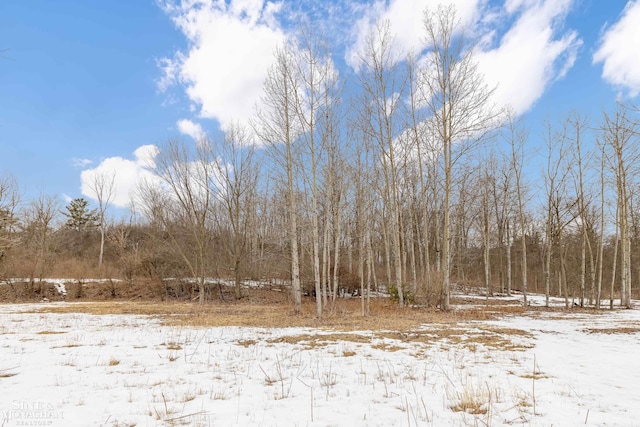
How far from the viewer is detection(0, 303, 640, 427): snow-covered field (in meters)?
3.43

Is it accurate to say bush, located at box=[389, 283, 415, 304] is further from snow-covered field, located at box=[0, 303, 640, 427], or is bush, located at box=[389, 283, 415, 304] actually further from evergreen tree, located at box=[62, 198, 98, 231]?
evergreen tree, located at box=[62, 198, 98, 231]

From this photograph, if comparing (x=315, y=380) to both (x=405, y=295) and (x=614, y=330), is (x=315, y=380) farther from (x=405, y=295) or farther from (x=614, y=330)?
(x=405, y=295)

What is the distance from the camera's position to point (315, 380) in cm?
473

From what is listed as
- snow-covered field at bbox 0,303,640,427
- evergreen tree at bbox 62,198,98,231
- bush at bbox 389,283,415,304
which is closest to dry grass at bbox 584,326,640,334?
snow-covered field at bbox 0,303,640,427

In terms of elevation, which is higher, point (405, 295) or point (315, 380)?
point (315, 380)

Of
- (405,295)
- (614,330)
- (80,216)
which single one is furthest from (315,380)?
(80,216)

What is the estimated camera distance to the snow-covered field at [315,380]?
11.2ft

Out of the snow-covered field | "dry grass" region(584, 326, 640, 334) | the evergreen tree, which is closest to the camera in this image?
the snow-covered field

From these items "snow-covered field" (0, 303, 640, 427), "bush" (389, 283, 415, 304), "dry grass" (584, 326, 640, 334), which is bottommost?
"bush" (389, 283, 415, 304)

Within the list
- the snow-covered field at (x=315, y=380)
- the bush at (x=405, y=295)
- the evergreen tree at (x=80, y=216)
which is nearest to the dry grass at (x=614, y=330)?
the snow-covered field at (x=315, y=380)

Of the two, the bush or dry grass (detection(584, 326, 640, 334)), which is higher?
dry grass (detection(584, 326, 640, 334))

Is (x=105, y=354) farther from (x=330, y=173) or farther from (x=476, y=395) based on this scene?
(x=330, y=173)

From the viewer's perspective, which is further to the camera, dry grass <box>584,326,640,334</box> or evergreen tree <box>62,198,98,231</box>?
evergreen tree <box>62,198,98,231</box>

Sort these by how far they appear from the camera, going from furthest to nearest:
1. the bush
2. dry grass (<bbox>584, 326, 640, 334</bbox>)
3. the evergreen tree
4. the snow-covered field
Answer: the evergreen tree
the bush
dry grass (<bbox>584, 326, 640, 334</bbox>)
the snow-covered field
